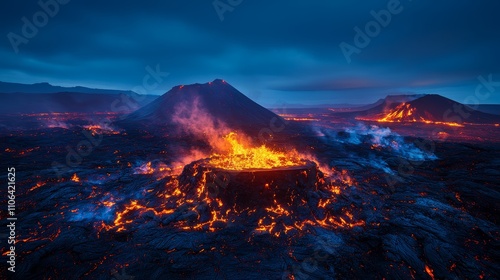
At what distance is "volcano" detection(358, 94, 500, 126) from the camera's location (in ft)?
215

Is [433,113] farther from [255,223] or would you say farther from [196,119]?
[255,223]

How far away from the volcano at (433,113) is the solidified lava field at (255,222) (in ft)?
203

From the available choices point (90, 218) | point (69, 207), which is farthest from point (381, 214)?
point (69, 207)

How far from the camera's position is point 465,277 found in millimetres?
6023

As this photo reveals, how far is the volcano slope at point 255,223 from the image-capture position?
6266 mm

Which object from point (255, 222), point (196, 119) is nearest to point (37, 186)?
point (255, 222)

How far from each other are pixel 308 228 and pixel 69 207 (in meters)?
9.07

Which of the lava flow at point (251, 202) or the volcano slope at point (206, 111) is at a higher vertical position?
the volcano slope at point (206, 111)

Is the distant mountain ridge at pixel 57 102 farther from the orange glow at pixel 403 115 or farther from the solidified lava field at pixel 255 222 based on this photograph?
the solidified lava field at pixel 255 222

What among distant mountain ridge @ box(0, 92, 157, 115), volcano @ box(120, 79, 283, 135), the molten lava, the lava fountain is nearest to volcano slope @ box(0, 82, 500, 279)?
the lava fountain

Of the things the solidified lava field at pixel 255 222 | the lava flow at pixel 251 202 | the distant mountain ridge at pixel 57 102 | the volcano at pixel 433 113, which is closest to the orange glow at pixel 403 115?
the volcano at pixel 433 113

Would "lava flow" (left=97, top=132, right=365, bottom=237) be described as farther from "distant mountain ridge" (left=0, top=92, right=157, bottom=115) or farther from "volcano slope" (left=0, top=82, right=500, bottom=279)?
"distant mountain ridge" (left=0, top=92, right=157, bottom=115)

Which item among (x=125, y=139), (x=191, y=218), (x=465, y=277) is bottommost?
(x=465, y=277)

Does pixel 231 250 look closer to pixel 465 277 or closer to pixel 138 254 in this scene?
pixel 138 254
